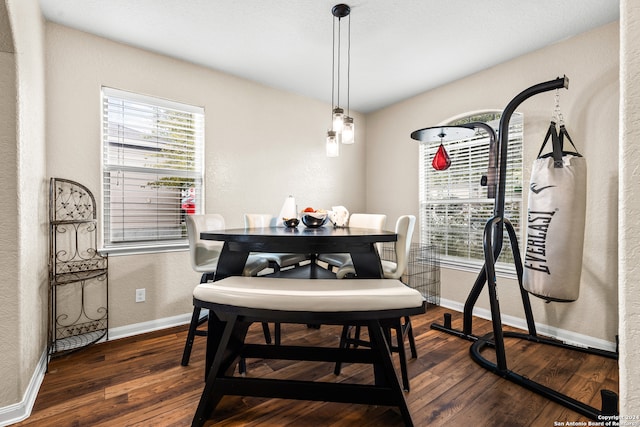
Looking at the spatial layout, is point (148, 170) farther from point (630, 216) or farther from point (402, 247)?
point (630, 216)

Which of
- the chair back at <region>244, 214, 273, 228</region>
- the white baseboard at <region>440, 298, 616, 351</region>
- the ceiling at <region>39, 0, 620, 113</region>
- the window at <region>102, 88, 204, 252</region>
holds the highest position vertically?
the ceiling at <region>39, 0, 620, 113</region>

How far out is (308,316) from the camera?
1238 mm

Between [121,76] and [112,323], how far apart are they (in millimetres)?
2068

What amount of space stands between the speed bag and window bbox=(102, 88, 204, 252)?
9.49 ft

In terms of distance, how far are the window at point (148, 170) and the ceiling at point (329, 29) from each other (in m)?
0.54

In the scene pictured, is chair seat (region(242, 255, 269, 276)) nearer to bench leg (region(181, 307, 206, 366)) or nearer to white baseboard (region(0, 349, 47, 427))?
bench leg (region(181, 307, 206, 366))

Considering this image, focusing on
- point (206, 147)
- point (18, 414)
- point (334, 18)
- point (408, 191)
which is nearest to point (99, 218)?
point (206, 147)

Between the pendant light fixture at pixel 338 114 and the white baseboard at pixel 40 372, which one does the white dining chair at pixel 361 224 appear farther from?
the white baseboard at pixel 40 372

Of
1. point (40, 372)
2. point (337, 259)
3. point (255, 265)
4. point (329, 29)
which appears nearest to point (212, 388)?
point (255, 265)

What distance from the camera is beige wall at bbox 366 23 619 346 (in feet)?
7.34

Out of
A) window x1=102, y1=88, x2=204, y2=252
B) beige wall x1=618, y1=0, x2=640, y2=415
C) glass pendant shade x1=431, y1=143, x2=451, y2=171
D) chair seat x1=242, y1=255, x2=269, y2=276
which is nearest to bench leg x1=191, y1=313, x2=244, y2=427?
chair seat x1=242, y1=255, x2=269, y2=276

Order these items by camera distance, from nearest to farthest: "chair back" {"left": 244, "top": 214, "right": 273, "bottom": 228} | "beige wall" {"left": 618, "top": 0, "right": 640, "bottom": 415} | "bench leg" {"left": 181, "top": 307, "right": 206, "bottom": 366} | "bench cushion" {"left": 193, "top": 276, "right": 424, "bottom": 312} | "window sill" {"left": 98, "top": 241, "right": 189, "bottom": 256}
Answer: "beige wall" {"left": 618, "top": 0, "right": 640, "bottom": 415} → "bench cushion" {"left": 193, "top": 276, "right": 424, "bottom": 312} → "bench leg" {"left": 181, "top": 307, "right": 206, "bottom": 366} → "window sill" {"left": 98, "top": 241, "right": 189, "bottom": 256} → "chair back" {"left": 244, "top": 214, "right": 273, "bottom": 228}

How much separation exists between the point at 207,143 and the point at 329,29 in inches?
60.4

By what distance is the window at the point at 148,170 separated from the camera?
8.34 feet
